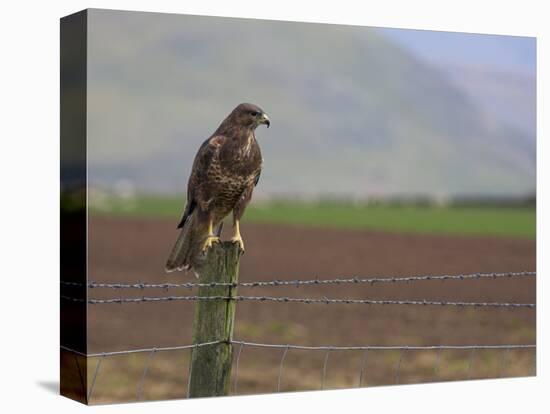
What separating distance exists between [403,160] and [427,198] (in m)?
42.8

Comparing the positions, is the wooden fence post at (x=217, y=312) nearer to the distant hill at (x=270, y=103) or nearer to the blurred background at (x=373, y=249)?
the blurred background at (x=373, y=249)

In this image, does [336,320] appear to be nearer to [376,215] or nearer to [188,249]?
[188,249]

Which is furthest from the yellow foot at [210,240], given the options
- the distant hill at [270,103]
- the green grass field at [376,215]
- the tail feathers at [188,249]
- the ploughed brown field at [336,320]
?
the distant hill at [270,103]

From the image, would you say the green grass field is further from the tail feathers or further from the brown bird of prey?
the tail feathers

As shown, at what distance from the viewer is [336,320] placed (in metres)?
16.0

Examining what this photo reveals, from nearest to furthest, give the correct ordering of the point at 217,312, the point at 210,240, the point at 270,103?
the point at 217,312 < the point at 210,240 < the point at 270,103

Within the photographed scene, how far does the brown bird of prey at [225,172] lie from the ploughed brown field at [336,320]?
1654mm

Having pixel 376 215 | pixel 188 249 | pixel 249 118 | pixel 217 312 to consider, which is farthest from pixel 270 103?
pixel 217 312

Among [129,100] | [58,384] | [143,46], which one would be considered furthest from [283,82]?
[58,384]

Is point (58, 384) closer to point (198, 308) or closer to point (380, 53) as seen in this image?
point (198, 308)

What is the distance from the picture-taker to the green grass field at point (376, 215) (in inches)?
972

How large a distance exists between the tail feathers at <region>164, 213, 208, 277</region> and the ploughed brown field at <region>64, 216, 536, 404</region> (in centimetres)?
125

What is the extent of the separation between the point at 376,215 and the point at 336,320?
66.0 feet

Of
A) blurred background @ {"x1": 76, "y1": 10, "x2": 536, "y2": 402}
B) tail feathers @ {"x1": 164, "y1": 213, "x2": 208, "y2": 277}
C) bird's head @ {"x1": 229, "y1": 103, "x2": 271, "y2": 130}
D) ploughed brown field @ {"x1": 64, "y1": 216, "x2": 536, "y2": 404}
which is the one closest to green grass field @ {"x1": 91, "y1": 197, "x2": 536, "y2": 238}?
blurred background @ {"x1": 76, "y1": 10, "x2": 536, "y2": 402}
